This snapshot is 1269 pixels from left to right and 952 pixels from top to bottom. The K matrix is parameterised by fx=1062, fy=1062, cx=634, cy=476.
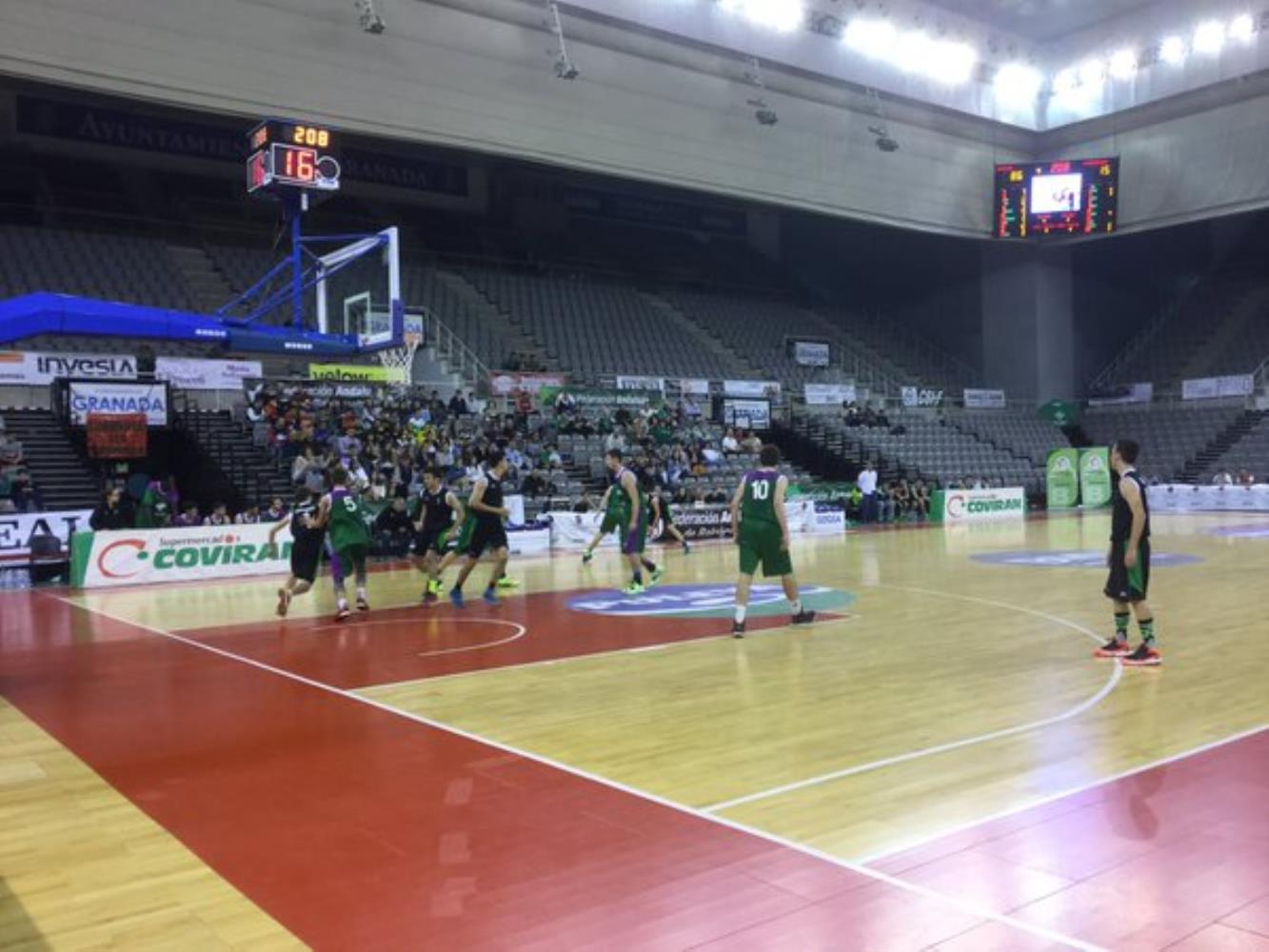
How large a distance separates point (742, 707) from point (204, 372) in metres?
18.3

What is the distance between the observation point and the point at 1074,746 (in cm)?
584

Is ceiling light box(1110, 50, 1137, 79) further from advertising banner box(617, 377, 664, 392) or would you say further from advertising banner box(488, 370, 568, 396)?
advertising banner box(488, 370, 568, 396)

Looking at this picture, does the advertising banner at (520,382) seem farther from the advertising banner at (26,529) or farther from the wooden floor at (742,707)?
the wooden floor at (742,707)

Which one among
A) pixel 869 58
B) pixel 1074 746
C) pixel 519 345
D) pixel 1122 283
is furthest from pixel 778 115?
pixel 1074 746

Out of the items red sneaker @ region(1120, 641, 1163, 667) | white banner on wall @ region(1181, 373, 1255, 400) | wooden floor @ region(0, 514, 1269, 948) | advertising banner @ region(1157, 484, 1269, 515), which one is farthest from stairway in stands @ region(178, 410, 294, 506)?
white banner on wall @ region(1181, 373, 1255, 400)

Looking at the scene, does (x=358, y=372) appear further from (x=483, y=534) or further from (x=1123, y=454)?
(x=1123, y=454)

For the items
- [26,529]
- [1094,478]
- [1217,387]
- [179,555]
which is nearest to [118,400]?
[26,529]

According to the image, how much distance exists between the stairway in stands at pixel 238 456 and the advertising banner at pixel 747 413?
13.6 m

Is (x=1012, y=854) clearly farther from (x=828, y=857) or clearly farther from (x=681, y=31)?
(x=681, y=31)

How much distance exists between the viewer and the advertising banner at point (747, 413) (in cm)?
3086

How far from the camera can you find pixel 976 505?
3027 centimetres

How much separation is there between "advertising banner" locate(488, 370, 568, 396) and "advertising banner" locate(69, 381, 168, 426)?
8.09m

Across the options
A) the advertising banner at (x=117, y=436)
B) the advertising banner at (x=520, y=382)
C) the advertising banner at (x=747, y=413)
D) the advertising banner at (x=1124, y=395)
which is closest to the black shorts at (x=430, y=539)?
the advertising banner at (x=117, y=436)

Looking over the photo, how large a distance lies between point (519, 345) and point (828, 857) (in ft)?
91.7
